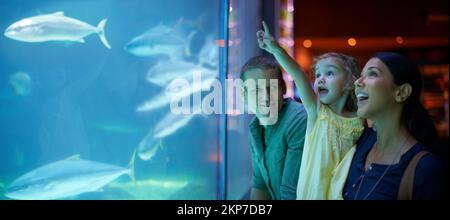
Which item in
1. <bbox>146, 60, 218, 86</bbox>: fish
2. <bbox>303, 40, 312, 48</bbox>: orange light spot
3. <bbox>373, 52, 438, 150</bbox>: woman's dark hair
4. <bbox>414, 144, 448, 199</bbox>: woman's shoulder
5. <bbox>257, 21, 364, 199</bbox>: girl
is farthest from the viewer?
<bbox>146, 60, 218, 86</bbox>: fish

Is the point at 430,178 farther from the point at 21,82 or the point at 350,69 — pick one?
the point at 21,82

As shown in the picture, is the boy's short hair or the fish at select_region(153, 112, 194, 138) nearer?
the boy's short hair

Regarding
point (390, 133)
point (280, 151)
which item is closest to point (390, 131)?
point (390, 133)

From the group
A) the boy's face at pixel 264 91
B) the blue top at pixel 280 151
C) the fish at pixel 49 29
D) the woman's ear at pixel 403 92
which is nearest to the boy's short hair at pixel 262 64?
the boy's face at pixel 264 91

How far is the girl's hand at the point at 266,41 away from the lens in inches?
89.0

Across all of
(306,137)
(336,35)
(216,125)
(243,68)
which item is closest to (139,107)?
(216,125)

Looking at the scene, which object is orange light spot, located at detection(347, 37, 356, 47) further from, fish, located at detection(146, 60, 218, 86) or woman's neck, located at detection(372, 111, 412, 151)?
fish, located at detection(146, 60, 218, 86)

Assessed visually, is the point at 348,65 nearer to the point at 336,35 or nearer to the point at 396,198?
the point at 336,35

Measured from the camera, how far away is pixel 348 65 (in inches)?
84.9

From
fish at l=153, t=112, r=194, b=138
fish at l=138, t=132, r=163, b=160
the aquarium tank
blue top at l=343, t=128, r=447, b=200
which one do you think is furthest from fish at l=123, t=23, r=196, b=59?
blue top at l=343, t=128, r=447, b=200

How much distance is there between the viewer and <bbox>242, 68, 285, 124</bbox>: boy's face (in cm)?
229

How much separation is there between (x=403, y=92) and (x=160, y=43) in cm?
125

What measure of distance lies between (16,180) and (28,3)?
89cm

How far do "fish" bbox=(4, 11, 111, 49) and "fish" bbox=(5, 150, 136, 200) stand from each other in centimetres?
61
